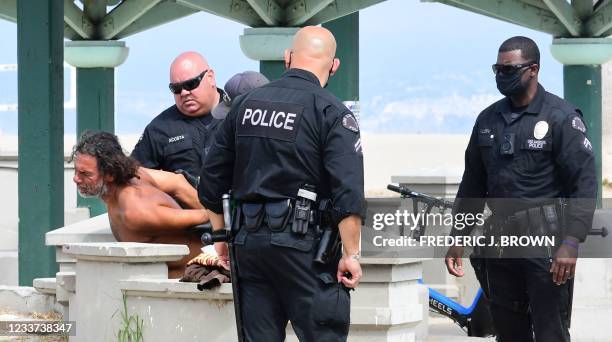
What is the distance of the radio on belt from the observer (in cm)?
574

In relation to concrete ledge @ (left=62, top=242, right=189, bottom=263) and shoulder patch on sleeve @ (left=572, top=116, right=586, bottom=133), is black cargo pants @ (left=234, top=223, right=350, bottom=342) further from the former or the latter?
concrete ledge @ (left=62, top=242, right=189, bottom=263)

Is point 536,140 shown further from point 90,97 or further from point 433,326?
point 90,97

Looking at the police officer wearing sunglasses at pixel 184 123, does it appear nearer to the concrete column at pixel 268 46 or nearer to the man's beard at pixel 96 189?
the man's beard at pixel 96 189

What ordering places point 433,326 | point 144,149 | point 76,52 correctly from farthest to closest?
1. point 76,52
2. point 433,326
3. point 144,149

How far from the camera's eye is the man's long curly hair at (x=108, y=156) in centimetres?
777

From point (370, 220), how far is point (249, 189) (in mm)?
4818

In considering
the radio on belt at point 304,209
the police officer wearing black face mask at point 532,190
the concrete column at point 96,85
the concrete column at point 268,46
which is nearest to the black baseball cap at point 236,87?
the police officer wearing black face mask at point 532,190

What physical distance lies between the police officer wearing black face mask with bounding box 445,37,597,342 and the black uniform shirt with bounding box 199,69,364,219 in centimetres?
133

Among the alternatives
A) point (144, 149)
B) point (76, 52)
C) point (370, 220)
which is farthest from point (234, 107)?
point (76, 52)

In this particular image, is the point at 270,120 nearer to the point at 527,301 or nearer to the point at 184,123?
the point at 527,301

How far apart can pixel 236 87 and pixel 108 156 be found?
32.1 inches

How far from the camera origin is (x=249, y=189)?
5.84 m

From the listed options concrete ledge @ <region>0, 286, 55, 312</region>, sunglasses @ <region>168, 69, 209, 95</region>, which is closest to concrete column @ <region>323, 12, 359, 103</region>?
concrete ledge @ <region>0, 286, 55, 312</region>

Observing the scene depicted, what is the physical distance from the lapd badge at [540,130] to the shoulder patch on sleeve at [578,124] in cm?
13
